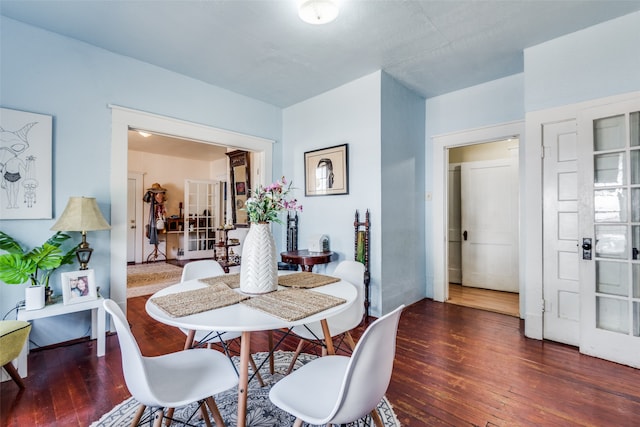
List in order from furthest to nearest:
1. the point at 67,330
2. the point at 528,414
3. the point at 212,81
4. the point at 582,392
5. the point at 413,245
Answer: the point at 413,245
the point at 212,81
the point at 67,330
the point at 582,392
the point at 528,414

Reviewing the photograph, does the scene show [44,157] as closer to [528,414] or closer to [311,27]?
[311,27]

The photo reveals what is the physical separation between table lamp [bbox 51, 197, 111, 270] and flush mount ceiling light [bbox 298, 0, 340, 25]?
7.60 ft

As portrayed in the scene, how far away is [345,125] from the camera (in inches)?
140

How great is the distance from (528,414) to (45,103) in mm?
4196

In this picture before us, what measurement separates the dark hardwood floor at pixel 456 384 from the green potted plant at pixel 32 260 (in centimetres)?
67

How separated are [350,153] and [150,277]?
427 centimetres

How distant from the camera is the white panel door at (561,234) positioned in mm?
2605

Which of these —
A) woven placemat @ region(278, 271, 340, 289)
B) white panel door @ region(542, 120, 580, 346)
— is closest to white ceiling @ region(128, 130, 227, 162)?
woven placemat @ region(278, 271, 340, 289)

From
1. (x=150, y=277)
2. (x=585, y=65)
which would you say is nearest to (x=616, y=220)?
(x=585, y=65)

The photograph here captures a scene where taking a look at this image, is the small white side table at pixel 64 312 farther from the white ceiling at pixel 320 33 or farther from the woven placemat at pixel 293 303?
the white ceiling at pixel 320 33

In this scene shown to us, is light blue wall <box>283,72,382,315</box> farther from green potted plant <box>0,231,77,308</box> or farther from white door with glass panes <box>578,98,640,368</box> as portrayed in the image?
green potted plant <box>0,231,77,308</box>

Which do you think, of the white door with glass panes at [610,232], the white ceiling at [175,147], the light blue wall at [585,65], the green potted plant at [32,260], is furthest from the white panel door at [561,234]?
the white ceiling at [175,147]

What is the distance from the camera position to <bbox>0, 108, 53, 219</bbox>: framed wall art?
2.29 m

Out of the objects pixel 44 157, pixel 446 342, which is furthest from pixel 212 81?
pixel 446 342
